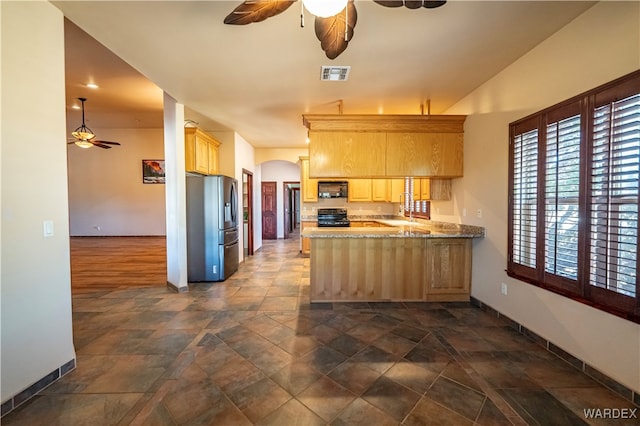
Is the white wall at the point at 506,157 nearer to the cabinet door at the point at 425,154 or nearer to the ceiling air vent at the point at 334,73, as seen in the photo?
the cabinet door at the point at 425,154

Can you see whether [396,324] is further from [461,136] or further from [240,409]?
[461,136]

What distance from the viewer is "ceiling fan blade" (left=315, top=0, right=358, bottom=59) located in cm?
165

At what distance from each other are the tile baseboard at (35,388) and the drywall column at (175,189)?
1.93m

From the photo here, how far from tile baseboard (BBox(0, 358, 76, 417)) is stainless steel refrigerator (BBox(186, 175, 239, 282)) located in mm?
2348

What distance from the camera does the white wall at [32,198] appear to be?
1667 mm

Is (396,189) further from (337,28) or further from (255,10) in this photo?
(255,10)

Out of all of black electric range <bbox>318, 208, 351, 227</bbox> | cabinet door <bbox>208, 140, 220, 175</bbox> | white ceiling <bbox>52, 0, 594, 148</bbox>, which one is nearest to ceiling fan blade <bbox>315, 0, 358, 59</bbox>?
white ceiling <bbox>52, 0, 594, 148</bbox>

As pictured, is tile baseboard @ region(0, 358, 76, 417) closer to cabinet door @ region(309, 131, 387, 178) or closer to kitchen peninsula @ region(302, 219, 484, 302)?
kitchen peninsula @ region(302, 219, 484, 302)

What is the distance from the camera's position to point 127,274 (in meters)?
4.81

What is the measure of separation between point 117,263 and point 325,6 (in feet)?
20.5

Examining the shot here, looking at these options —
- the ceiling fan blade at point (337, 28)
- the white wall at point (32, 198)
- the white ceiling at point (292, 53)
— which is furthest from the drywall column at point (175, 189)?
the ceiling fan blade at point (337, 28)

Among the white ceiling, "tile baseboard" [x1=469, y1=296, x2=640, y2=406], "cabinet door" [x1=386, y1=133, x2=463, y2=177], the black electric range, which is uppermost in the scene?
the white ceiling

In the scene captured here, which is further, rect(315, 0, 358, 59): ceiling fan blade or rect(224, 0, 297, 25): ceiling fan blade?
rect(315, 0, 358, 59): ceiling fan blade

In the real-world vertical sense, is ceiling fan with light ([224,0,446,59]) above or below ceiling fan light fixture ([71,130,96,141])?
below
